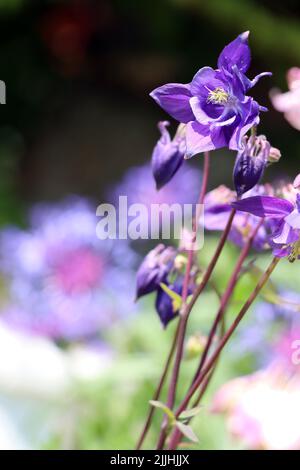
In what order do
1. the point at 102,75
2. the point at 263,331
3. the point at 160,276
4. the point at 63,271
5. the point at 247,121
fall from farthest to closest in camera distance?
the point at 102,75, the point at 63,271, the point at 263,331, the point at 160,276, the point at 247,121

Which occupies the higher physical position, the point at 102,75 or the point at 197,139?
the point at 102,75

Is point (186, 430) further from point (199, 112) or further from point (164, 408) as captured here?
point (199, 112)

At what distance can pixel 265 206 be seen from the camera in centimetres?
36

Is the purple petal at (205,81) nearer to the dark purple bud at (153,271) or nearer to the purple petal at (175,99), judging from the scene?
the purple petal at (175,99)

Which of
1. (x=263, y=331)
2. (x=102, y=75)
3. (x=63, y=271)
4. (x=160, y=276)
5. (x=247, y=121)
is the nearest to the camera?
(x=247, y=121)

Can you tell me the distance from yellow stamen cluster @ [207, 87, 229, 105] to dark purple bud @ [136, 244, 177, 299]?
0.36 feet

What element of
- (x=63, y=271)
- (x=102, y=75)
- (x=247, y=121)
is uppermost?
(x=102, y=75)

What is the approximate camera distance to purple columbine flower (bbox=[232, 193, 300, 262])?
348 millimetres

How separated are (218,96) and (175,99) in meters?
0.02

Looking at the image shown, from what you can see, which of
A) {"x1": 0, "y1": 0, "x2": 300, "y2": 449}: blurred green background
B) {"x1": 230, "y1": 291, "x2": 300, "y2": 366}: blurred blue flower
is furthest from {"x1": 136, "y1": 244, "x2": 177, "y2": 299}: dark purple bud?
{"x1": 0, "y1": 0, "x2": 300, "y2": 449}: blurred green background

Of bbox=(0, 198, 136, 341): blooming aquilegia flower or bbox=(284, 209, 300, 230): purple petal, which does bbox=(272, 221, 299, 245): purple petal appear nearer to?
bbox=(284, 209, 300, 230): purple petal

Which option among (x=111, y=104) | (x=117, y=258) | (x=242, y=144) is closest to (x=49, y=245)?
(x=117, y=258)

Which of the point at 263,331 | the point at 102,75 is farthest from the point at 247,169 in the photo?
the point at 102,75

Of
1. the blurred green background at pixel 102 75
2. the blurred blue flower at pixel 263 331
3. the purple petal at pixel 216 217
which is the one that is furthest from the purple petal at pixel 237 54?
the blurred green background at pixel 102 75
